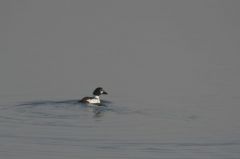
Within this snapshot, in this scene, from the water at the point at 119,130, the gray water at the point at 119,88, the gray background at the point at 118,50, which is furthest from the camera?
the gray background at the point at 118,50

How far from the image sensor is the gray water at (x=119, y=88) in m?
22.1

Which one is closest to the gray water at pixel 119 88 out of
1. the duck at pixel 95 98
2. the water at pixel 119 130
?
the water at pixel 119 130

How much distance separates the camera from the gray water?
22.1m

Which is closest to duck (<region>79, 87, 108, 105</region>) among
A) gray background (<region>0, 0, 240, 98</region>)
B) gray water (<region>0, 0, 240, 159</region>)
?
gray water (<region>0, 0, 240, 159</region>)

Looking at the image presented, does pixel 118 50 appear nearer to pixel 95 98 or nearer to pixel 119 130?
pixel 95 98

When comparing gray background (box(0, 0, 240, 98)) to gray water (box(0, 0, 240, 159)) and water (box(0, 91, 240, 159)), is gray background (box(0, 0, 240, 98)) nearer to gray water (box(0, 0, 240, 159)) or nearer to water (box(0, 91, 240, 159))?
gray water (box(0, 0, 240, 159))

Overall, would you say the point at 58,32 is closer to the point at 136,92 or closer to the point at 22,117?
the point at 136,92

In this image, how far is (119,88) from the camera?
34.7 metres

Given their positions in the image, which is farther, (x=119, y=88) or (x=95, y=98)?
(x=119, y=88)

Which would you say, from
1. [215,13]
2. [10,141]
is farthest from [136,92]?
[215,13]

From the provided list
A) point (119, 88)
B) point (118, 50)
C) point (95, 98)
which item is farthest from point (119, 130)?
point (118, 50)

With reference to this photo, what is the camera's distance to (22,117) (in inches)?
1035

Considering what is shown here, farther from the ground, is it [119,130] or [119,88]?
[119,88]

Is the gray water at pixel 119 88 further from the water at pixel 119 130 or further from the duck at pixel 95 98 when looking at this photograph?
the duck at pixel 95 98
